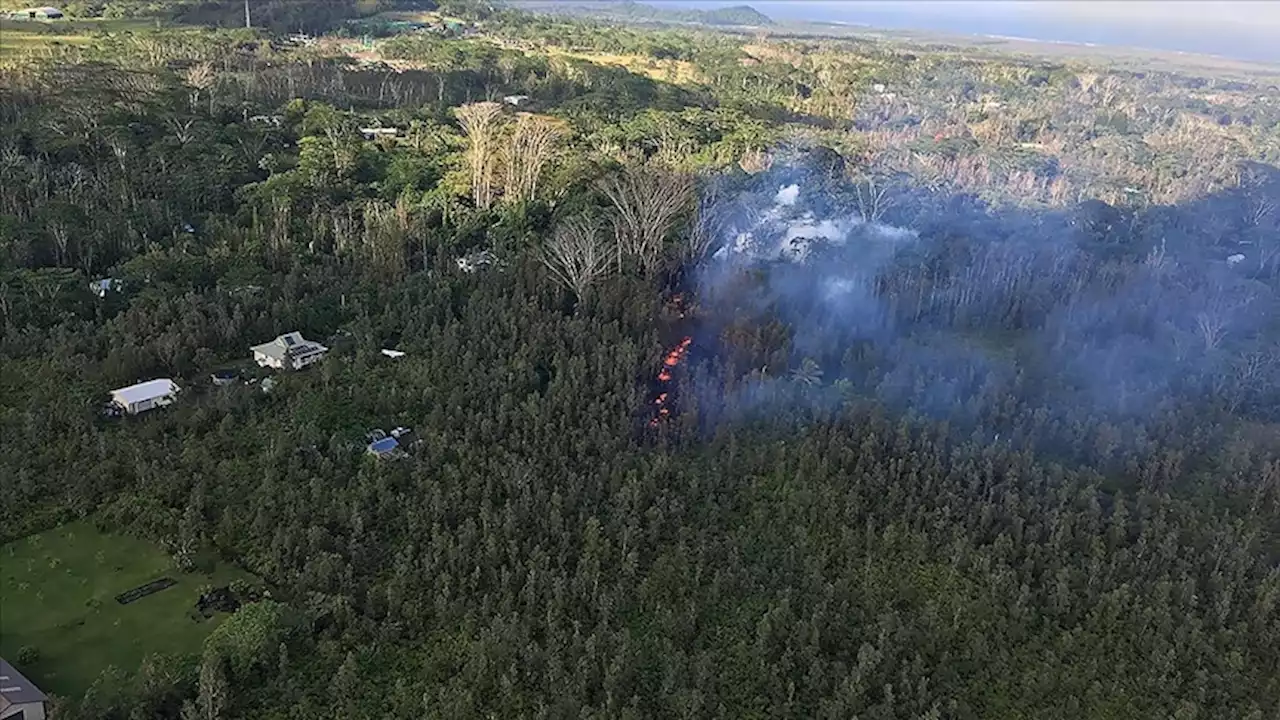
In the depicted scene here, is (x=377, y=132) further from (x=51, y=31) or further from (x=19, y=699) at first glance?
(x=19, y=699)

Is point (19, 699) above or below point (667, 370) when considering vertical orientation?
below

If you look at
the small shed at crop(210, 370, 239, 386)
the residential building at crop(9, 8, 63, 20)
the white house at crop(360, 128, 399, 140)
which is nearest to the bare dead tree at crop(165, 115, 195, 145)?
the white house at crop(360, 128, 399, 140)

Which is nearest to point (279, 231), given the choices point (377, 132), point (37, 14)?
point (377, 132)

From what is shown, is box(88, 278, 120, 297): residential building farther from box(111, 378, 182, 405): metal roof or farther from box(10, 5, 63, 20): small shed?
box(10, 5, 63, 20): small shed

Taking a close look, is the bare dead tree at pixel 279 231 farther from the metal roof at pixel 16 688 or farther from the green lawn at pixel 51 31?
the green lawn at pixel 51 31

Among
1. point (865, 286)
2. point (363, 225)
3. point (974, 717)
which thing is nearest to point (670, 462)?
point (974, 717)

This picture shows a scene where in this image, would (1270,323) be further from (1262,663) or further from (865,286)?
(1262,663)
